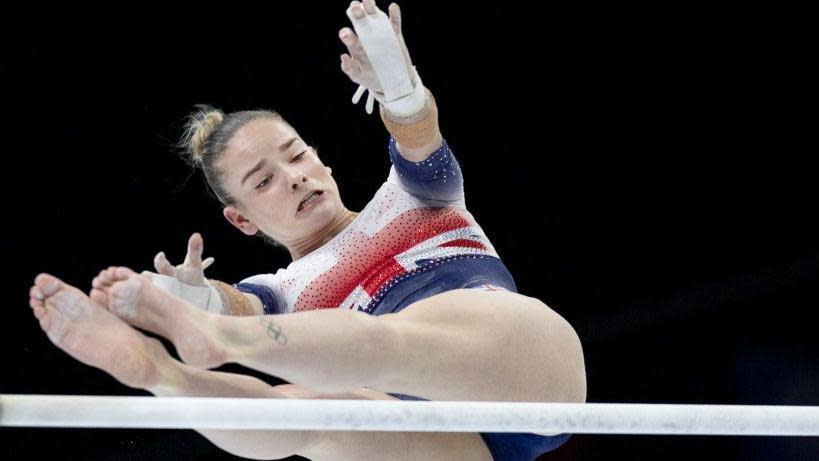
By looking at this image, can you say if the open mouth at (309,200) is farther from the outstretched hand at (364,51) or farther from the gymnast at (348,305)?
the outstretched hand at (364,51)

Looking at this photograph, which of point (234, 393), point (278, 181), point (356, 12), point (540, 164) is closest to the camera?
point (234, 393)

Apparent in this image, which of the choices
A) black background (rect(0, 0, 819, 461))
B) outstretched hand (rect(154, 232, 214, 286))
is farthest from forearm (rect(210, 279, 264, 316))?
black background (rect(0, 0, 819, 461))

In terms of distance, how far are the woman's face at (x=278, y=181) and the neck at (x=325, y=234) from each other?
0.06ft

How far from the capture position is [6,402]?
1.59 m

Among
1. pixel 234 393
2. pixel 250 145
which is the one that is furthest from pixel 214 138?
pixel 234 393

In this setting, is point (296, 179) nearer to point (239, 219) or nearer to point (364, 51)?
point (239, 219)

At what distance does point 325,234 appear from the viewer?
108 inches

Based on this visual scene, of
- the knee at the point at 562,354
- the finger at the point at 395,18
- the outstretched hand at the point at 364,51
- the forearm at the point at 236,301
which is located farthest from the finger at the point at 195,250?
the knee at the point at 562,354

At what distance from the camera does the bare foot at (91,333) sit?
1716mm

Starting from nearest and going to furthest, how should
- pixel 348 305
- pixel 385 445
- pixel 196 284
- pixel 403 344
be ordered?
1. pixel 403 344
2. pixel 385 445
3. pixel 196 284
4. pixel 348 305

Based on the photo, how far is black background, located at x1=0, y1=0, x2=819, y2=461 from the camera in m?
3.53

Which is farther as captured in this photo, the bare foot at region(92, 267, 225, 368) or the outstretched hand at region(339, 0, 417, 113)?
the outstretched hand at region(339, 0, 417, 113)

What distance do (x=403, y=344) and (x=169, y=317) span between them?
1.47 feet

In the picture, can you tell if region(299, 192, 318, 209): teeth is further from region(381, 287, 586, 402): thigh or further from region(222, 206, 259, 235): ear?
region(381, 287, 586, 402): thigh
